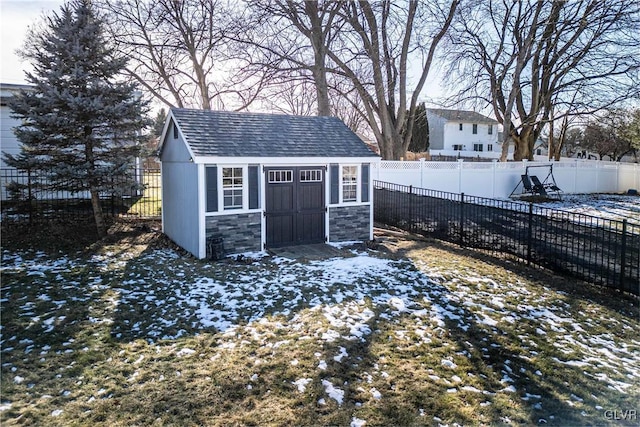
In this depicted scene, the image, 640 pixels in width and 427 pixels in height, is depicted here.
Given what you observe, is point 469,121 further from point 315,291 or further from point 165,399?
point 165,399

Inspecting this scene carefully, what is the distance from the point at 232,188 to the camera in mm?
→ 9047

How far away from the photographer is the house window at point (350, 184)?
10430 mm

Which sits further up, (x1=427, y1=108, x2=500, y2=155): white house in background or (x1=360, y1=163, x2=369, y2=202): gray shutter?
(x1=427, y1=108, x2=500, y2=155): white house in background

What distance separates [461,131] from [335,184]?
35.6m

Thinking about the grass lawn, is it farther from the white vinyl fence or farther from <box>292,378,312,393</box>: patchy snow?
the white vinyl fence

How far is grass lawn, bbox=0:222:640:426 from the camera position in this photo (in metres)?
3.68

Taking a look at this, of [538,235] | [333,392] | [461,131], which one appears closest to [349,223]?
[538,235]

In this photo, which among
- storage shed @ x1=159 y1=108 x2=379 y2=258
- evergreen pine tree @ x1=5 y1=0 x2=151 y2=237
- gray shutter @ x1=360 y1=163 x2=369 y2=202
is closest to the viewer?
storage shed @ x1=159 y1=108 x2=379 y2=258

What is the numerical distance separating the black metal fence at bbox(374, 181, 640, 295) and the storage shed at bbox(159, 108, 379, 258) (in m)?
1.89

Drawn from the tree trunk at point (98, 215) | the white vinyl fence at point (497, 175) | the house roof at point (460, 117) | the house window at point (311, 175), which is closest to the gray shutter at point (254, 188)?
the house window at point (311, 175)

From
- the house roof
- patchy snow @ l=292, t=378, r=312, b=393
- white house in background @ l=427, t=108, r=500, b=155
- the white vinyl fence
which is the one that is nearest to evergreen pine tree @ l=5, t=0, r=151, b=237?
patchy snow @ l=292, t=378, r=312, b=393

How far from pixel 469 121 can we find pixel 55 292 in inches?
1635

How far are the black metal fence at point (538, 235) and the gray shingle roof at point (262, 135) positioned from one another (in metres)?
2.54

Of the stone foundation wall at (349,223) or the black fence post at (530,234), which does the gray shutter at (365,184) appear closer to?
the stone foundation wall at (349,223)
